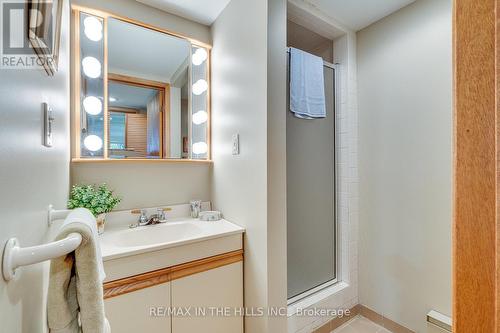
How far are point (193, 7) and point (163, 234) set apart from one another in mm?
1645

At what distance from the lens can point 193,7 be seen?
165 centimetres

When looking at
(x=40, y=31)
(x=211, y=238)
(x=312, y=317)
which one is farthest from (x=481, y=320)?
(x=312, y=317)

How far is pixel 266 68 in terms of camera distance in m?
1.24

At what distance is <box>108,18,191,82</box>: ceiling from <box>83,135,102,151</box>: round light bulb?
0.47 m

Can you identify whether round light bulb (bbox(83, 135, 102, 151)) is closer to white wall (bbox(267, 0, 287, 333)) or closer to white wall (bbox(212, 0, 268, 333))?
white wall (bbox(212, 0, 268, 333))

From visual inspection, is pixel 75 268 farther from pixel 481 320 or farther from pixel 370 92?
pixel 370 92

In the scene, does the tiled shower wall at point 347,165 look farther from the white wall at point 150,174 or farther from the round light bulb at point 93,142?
the round light bulb at point 93,142

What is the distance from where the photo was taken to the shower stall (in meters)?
1.67

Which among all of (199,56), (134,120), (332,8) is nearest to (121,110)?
(134,120)

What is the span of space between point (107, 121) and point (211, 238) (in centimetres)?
105

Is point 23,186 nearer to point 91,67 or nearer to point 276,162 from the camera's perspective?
point 276,162

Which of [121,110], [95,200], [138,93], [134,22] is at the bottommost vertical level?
[95,200]

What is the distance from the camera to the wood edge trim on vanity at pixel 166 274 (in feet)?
3.49

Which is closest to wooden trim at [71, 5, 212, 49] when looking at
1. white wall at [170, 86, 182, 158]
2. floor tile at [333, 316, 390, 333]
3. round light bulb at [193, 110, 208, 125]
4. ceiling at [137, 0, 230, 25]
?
ceiling at [137, 0, 230, 25]
